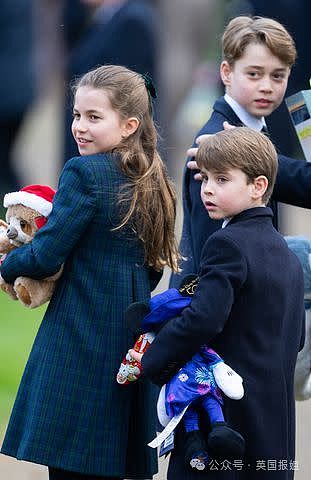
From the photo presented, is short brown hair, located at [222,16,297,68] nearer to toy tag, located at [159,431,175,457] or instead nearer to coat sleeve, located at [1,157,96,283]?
coat sleeve, located at [1,157,96,283]

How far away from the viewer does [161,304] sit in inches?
131

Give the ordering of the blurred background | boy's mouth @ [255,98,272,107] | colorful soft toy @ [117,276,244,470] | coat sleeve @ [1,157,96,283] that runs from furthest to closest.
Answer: the blurred background, boy's mouth @ [255,98,272,107], coat sleeve @ [1,157,96,283], colorful soft toy @ [117,276,244,470]

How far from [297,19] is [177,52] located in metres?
1.46

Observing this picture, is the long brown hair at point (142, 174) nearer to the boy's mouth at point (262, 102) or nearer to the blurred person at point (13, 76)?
the boy's mouth at point (262, 102)

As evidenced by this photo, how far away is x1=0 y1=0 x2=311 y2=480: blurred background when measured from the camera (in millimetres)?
8000

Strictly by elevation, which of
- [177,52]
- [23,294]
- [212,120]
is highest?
[212,120]

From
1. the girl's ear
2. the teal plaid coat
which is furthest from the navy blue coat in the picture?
the girl's ear

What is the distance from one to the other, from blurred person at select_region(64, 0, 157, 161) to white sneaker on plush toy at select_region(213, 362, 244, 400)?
508 centimetres

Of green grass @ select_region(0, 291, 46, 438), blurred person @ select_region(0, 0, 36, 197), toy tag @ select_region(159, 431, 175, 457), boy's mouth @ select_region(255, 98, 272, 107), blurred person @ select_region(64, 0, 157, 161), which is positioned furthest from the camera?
blurred person @ select_region(0, 0, 36, 197)

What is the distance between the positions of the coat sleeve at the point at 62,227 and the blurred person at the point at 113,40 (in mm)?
4635

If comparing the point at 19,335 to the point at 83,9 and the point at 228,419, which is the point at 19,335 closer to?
the point at 83,9

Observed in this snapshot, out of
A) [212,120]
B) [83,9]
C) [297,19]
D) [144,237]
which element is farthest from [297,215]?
[144,237]

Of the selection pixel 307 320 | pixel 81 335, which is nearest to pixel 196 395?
pixel 81 335

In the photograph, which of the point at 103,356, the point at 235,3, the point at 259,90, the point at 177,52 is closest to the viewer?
the point at 103,356
